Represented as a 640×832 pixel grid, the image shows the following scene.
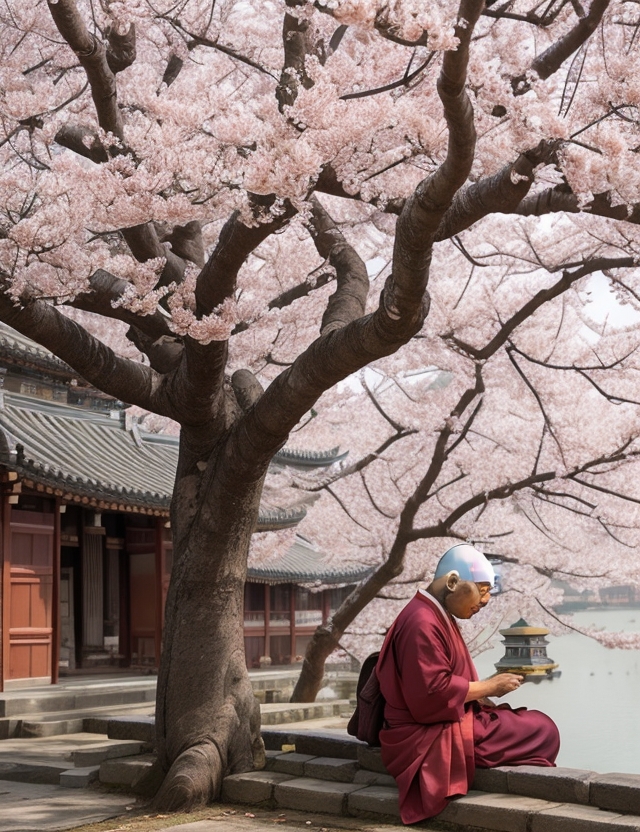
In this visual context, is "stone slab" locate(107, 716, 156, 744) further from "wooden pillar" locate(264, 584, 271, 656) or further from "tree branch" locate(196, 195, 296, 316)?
"wooden pillar" locate(264, 584, 271, 656)

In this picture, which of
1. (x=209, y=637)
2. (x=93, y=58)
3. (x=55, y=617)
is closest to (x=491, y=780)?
(x=209, y=637)

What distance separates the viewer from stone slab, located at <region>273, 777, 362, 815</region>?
6.11 metres

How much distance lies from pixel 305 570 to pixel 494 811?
56.2 feet

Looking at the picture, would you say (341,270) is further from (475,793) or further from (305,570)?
(305,570)

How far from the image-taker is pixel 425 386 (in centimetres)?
1620

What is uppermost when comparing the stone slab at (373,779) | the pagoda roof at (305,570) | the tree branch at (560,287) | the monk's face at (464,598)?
the tree branch at (560,287)

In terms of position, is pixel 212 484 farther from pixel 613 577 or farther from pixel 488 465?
pixel 613 577

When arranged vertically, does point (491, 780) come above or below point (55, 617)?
below

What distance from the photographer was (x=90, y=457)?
55.0 feet

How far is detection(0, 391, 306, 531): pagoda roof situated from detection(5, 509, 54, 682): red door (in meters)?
0.71

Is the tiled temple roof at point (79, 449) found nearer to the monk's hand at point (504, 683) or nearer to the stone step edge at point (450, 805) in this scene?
the stone step edge at point (450, 805)

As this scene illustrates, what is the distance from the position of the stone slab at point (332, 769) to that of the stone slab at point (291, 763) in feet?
0.20

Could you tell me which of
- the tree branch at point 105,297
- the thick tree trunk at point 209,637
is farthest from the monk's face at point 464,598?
the tree branch at point 105,297

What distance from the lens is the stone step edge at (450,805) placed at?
17.1 feet
